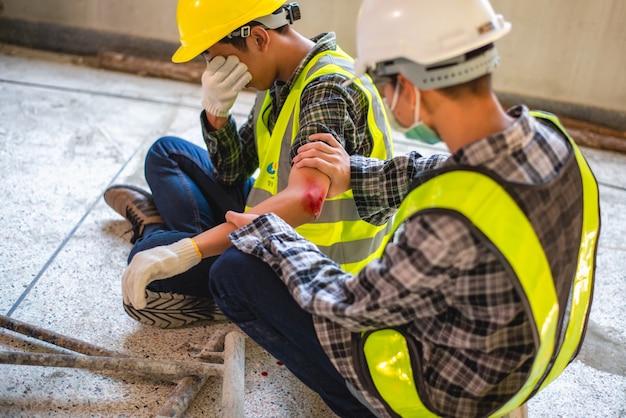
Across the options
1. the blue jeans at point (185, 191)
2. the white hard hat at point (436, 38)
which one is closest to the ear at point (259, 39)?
the blue jeans at point (185, 191)

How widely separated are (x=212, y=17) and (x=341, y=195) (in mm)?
694

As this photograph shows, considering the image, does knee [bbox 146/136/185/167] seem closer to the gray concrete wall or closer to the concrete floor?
the concrete floor

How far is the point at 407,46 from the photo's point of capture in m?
1.55

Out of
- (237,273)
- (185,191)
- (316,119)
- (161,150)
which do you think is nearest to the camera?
(237,273)

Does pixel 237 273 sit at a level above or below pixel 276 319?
above

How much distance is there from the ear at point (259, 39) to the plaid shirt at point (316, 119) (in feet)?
0.44

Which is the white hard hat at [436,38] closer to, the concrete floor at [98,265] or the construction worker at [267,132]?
the construction worker at [267,132]

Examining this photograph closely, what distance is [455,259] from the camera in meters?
1.40

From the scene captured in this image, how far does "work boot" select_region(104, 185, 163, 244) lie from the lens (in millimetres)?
2809

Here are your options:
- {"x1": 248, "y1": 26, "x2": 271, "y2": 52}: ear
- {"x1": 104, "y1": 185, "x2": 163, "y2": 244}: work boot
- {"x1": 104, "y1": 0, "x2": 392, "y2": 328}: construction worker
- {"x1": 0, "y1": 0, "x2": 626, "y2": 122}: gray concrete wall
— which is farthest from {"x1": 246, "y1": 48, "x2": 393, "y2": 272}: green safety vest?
{"x1": 0, "y1": 0, "x2": 626, "y2": 122}: gray concrete wall

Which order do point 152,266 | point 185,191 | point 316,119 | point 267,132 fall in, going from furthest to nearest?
point 185,191
point 267,132
point 316,119
point 152,266

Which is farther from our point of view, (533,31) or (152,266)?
(533,31)

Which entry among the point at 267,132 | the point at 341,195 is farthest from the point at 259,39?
the point at 341,195

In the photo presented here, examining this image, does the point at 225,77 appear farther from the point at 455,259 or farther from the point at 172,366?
the point at 455,259
